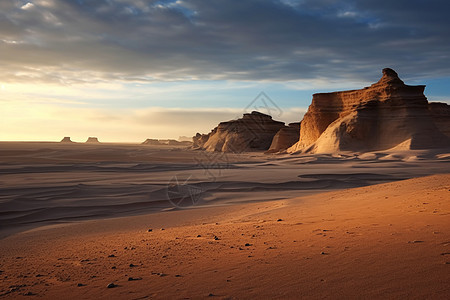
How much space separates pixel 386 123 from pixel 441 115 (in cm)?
2674

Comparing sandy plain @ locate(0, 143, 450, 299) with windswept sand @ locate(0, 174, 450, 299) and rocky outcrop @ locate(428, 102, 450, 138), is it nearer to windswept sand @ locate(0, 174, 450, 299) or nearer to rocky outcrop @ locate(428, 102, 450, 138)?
windswept sand @ locate(0, 174, 450, 299)

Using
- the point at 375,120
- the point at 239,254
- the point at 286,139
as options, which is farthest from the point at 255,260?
the point at 286,139

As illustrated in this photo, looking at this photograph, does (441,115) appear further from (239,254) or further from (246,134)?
(239,254)

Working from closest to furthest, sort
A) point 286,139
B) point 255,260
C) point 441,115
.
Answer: point 255,260
point 441,115
point 286,139

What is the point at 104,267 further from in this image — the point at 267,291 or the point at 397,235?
the point at 397,235

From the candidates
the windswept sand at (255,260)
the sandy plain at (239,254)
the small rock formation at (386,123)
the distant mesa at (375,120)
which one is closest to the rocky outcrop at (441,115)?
the distant mesa at (375,120)

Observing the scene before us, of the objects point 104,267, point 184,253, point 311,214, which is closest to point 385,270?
point 184,253

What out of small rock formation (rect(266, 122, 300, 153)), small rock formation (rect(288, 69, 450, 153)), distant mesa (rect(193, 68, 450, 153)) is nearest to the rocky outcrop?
distant mesa (rect(193, 68, 450, 153))

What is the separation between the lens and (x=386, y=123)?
124ft

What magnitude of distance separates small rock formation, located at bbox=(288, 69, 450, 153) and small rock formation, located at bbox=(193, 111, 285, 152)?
30.4 metres

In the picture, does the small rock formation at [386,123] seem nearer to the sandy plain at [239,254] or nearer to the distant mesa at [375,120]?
the distant mesa at [375,120]

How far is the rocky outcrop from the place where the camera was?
53756 millimetres

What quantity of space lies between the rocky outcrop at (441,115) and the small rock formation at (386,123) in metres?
19.1

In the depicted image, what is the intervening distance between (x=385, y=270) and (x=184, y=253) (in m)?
2.40
